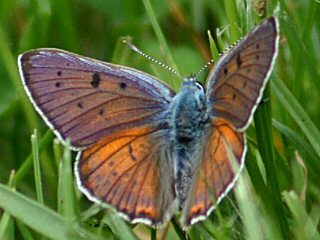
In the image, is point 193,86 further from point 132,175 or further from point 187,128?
point 132,175

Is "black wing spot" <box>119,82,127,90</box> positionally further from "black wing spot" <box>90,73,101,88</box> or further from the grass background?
the grass background

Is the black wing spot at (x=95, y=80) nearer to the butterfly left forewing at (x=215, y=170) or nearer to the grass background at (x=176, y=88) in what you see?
the grass background at (x=176, y=88)

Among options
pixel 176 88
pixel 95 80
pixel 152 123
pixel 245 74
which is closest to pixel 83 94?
pixel 95 80

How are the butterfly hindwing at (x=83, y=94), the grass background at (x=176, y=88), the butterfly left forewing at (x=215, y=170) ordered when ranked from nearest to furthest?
the grass background at (x=176, y=88) → the butterfly left forewing at (x=215, y=170) → the butterfly hindwing at (x=83, y=94)

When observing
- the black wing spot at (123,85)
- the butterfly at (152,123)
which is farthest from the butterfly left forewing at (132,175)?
the black wing spot at (123,85)

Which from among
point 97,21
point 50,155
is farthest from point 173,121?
point 97,21
